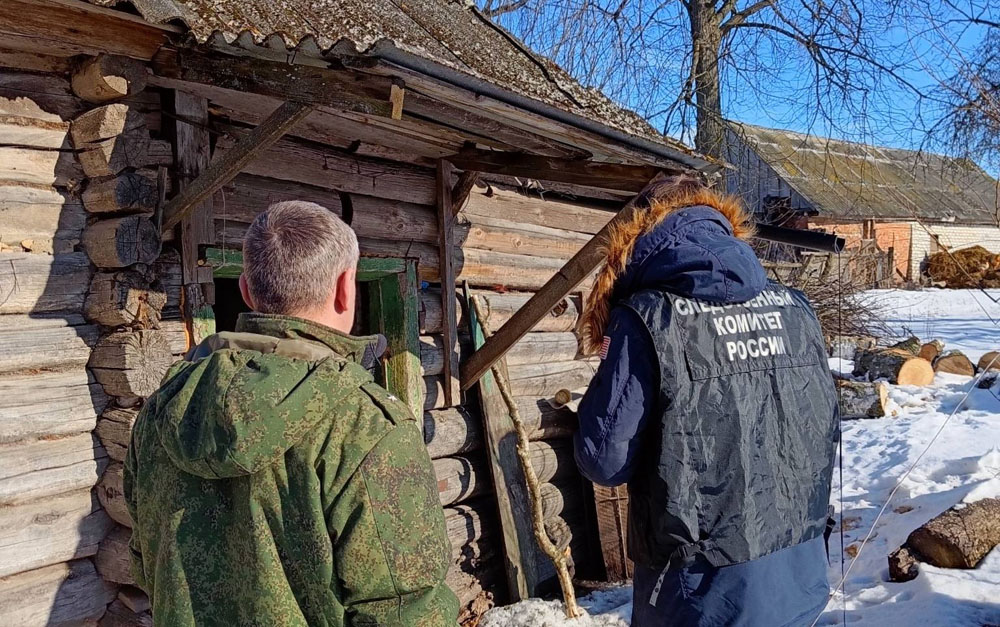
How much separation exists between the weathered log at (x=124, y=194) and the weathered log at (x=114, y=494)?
1.05 metres

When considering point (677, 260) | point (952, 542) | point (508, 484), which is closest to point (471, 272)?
point (508, 484)

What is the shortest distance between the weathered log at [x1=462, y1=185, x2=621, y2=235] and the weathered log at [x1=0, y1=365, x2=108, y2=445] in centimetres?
263

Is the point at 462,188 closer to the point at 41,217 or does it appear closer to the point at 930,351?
the point at 41,217

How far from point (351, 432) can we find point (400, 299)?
333 cm

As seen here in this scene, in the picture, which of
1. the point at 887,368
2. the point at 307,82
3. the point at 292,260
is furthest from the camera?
the point at 887,368

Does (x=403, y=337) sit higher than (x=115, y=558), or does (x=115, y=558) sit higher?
(x=403, y=337)

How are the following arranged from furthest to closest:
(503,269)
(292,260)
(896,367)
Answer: (896,367), (503,269), (292,260)

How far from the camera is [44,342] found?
3195mm

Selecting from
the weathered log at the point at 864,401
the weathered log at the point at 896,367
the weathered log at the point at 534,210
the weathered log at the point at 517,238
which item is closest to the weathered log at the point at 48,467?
the weathered log at the point at 517,238

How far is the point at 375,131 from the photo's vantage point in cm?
418

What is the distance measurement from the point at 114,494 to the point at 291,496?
7.17 ft

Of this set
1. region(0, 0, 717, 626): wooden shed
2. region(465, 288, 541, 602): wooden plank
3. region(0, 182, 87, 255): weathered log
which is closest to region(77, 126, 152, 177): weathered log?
region(0, 0, 717, 626): wooden shed

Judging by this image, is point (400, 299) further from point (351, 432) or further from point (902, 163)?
point (902, 163)

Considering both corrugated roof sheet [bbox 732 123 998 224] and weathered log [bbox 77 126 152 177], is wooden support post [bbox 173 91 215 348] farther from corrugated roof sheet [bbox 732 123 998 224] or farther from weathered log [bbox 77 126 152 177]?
corrugated roof sheet [bbox 732 123 998 224]
